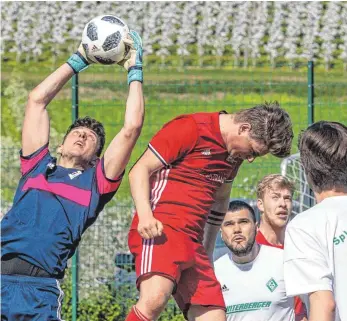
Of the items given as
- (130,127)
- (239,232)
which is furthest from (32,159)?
(239,232)

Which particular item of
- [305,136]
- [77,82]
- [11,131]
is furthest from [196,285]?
[11,131]

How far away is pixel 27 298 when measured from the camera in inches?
234

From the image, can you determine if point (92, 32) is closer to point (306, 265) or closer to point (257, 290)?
point (257, 290)

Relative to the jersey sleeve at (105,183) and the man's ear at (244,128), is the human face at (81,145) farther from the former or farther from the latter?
the man's ear at (244,128)

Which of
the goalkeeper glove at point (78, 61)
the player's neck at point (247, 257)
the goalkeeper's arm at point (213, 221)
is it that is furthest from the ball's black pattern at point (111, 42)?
the player's neck at point (247, 257)

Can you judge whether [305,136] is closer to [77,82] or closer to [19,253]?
[19,253]

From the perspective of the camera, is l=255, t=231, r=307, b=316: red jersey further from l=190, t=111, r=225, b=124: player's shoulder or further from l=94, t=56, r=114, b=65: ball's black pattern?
l=94, t=56, r=114, b=65: ball's black pattern

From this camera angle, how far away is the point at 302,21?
26.4m

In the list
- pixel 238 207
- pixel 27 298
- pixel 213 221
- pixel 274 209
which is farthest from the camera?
pixel 274 209

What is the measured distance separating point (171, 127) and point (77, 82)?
4444 mm

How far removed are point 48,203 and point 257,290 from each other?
2248 mm

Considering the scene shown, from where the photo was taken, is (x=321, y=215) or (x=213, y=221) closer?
(x=321, y=215)

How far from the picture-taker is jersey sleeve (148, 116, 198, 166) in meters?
6.33

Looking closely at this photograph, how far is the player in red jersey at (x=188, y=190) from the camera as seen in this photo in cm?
631
